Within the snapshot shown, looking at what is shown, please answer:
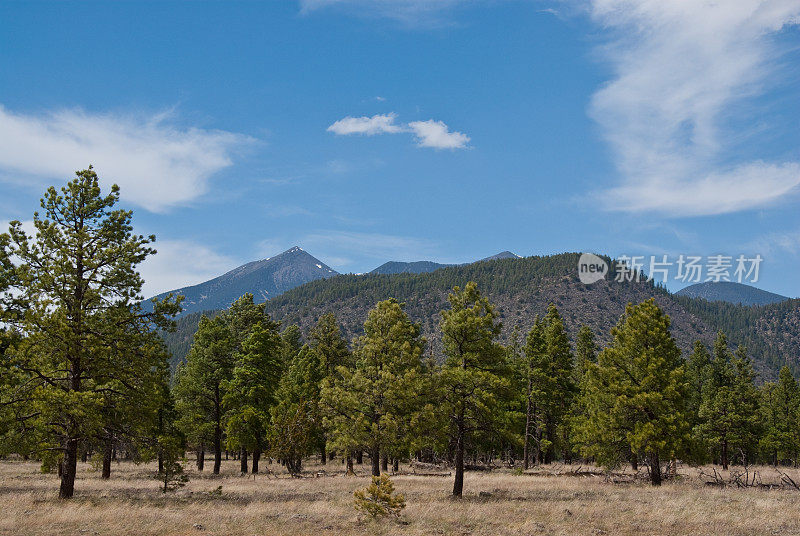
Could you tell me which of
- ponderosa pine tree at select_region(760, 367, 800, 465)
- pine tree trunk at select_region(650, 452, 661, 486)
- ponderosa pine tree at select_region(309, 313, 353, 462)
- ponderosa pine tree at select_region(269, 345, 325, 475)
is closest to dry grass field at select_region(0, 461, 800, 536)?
pine tree trunk at select_region(650, 452, 661, 486)

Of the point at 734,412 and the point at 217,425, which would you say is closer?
the point at 217,425

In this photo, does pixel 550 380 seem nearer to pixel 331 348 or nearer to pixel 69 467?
pixel 331 348

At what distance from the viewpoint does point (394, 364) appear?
29844mm

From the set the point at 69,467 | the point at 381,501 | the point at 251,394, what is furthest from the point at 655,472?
the point at 69,467

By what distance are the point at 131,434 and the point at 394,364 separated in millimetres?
13857

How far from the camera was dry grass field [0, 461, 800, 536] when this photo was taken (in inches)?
641

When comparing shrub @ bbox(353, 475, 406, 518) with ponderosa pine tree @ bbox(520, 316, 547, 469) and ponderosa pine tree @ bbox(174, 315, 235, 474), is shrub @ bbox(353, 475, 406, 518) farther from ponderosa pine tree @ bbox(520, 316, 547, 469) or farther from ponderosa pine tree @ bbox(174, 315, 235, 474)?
ponderosa pine tree @ bbox(520, 316, 547, 469)

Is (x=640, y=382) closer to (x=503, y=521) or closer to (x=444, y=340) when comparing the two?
(x=444, y=340)

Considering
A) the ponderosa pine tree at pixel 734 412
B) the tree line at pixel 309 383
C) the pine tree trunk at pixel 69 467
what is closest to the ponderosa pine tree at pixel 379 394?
the tree line at pixel 309 383

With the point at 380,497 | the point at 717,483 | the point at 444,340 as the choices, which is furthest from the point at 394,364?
the point at 717,483

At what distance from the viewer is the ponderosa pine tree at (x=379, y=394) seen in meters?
29.2

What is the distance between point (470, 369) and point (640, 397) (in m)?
10.7

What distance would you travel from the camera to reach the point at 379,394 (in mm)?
30125

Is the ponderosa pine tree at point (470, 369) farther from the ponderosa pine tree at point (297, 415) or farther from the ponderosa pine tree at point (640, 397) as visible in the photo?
the ponderosa pine tree at point (297, 415)
